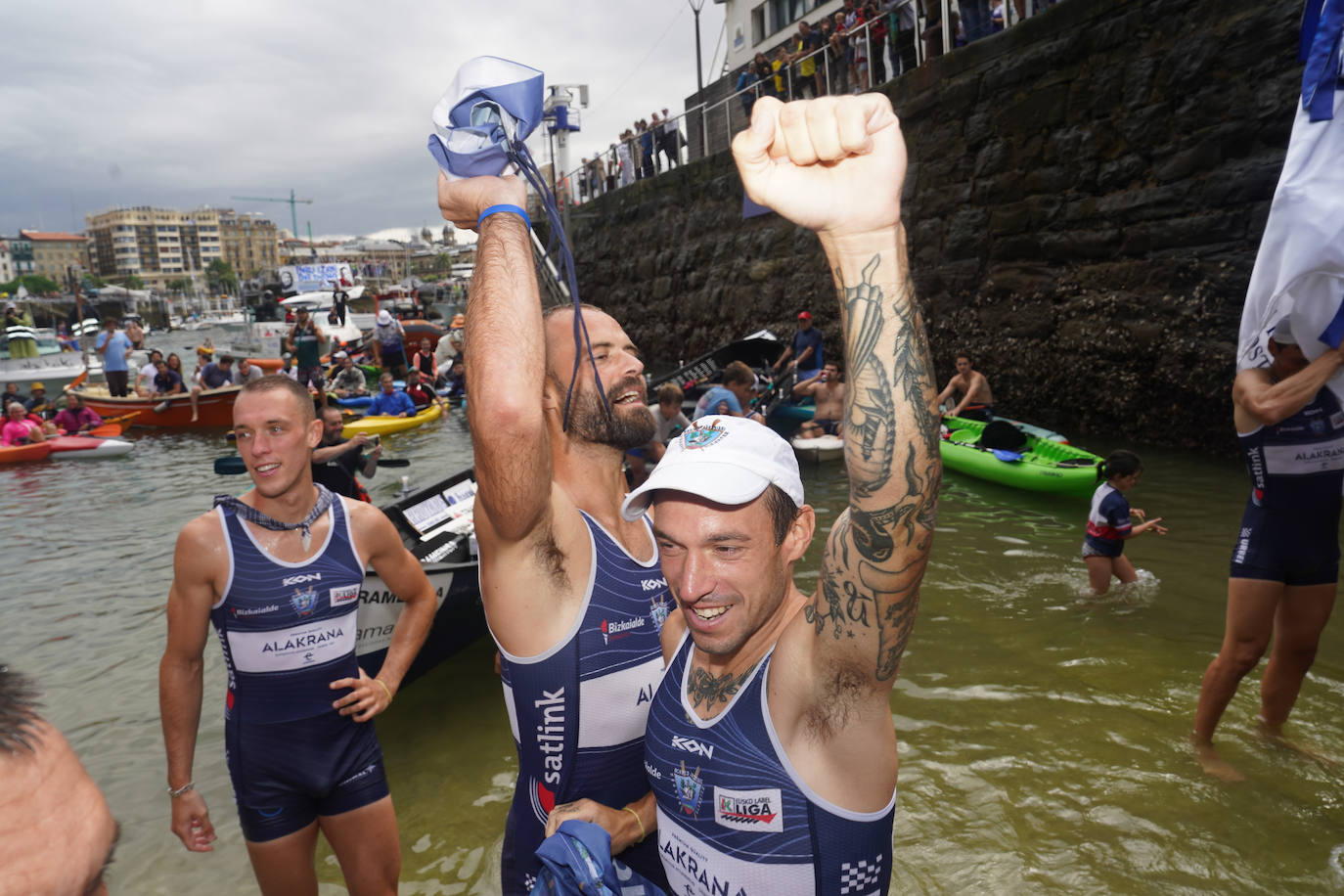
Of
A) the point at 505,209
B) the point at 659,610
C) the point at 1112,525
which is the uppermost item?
the point at 505,209

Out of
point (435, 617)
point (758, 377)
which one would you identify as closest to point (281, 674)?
point (435, 617)

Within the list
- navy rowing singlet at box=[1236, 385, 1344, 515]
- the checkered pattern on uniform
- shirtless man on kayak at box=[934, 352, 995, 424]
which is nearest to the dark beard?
the checkered pattern on uniform

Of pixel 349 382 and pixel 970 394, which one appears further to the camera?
pixel 349 382

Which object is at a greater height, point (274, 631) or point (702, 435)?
point (702, 435)

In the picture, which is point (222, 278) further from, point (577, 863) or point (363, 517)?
point (577, 863)

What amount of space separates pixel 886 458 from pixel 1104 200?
12.2 m

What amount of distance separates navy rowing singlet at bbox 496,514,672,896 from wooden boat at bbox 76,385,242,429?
1962 cm

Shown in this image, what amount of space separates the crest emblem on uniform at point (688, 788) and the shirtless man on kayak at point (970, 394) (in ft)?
36.5

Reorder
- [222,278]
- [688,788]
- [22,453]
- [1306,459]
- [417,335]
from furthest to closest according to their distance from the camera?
1. [222,278]
2. [417,335]
3. [22,453]
4. [1306,459]
5. [688,788]

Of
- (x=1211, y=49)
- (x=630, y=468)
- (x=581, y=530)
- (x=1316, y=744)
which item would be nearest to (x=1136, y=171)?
(x=1211, y=49)

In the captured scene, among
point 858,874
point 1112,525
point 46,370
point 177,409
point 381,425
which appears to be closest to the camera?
point 858,874

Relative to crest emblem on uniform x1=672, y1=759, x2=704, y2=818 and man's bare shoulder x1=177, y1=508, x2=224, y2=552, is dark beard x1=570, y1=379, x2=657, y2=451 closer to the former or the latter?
crest emblem on uniform x1=672, y1=759, x2=704, y2=818

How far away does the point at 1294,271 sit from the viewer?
9.80 ft

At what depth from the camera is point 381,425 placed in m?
18.1
